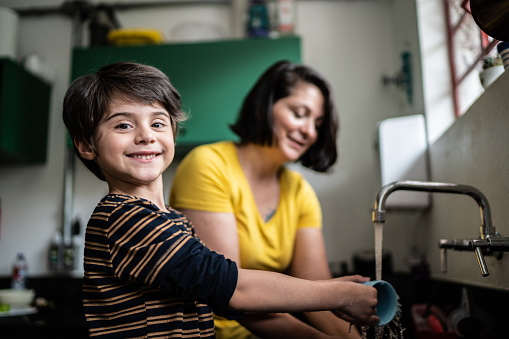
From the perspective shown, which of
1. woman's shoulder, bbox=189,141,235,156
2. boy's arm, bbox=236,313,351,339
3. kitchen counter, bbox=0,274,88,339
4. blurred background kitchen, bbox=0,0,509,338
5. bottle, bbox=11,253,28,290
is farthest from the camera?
bottle, bbox=11,253,28,290

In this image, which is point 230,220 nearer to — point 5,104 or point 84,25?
point 5,104

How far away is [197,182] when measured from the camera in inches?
50.6

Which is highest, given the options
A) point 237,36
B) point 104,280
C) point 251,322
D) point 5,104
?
point 237,36

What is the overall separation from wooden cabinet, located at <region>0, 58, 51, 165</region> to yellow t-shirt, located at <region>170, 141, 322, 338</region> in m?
1.55

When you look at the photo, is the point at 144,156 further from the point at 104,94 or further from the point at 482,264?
the point at 482,264

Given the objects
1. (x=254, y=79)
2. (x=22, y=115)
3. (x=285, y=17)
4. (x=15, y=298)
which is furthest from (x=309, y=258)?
(x=22, y=115)

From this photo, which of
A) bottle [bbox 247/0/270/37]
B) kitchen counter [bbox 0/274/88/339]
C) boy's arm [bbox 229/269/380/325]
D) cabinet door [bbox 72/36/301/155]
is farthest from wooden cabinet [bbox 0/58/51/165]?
boy's arm [bbox 229/269/380/325]

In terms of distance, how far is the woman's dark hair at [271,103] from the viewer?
1.52m

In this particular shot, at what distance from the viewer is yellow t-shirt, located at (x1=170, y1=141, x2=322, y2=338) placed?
4.19 ft

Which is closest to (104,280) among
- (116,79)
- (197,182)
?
(116,79)

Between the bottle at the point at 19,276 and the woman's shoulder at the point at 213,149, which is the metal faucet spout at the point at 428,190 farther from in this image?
the bottle at the point at 19,276

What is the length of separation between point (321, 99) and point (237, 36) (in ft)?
4.58

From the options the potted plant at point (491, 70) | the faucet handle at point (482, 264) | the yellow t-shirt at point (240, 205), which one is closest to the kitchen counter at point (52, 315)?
the yellow t-shirt at point (240, 205)

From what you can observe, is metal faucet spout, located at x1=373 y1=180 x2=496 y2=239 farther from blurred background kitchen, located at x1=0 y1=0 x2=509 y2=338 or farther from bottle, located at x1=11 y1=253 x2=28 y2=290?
bottle, located at x1=11 y1=253 x2=28 y2=290
